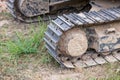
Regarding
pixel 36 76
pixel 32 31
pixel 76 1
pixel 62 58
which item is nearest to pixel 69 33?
pixel 62 58

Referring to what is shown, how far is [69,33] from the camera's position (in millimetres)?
4703

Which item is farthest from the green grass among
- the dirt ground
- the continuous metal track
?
the continuous metal track

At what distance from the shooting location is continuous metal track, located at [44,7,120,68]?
15.3 feet

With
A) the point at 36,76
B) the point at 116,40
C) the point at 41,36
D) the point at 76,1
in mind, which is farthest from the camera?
the point at 76,1

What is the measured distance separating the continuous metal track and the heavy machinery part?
4.33ft

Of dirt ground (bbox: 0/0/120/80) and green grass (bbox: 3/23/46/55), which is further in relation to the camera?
green grass (bbox: 3/23/46/55)

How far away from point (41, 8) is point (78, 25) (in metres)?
1.72

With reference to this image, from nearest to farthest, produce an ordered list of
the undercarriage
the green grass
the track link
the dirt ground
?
1. the dirt ground
2. the undercarriage
3. the green grass
4. the track link

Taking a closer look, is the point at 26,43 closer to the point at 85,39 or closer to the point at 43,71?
the point at 43,71

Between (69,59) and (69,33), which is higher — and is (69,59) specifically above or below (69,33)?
below

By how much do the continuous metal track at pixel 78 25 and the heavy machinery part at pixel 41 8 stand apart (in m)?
1.32

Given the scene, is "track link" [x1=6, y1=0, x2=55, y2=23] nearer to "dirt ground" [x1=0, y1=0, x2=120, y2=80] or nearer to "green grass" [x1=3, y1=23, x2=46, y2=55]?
"green grass" [x1=3, y1=23, x2=46, y2=55]

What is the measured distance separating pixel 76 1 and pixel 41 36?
4.14 feet

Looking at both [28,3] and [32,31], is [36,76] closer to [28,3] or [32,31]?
[32,31]
